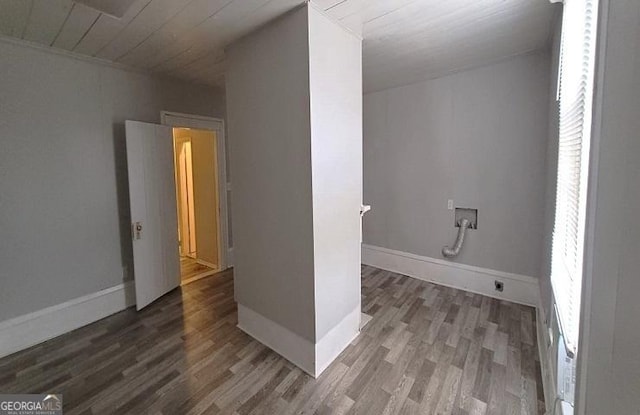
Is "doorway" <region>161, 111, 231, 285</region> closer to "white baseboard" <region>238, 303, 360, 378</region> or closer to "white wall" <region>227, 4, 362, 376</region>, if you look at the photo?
"white wall" <region>227, 4, 362, 376</region>

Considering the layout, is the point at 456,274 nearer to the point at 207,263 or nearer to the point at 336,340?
the point at 336,340

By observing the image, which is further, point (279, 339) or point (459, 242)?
point (459, 242)

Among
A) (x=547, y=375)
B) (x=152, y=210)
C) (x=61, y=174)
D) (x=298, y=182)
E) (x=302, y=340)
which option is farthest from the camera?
(x=152, y=210)

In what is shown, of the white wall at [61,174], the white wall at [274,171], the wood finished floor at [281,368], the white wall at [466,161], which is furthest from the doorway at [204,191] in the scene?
the white wall at [466,161]

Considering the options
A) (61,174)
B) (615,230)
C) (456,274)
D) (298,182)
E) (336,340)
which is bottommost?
(336,340)

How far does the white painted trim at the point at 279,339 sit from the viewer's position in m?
1.99

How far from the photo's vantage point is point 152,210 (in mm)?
2998

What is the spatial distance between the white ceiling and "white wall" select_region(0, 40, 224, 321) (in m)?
0.28

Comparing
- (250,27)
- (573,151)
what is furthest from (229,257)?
(573,151)

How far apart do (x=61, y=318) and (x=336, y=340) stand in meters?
2.54

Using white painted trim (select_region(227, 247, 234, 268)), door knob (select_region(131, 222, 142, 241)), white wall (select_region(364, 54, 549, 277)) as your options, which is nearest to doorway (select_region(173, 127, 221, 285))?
white painted trim (select_region(227, 247, 234, 268))

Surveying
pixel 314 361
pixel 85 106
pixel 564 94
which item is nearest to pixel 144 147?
pixel 85 106

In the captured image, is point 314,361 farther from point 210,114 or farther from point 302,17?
point 210,114

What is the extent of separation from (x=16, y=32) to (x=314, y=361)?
3340 mm
